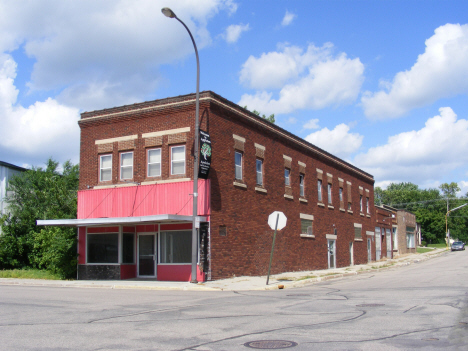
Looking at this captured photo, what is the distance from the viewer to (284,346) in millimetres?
7121

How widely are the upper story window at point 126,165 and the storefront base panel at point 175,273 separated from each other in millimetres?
4717

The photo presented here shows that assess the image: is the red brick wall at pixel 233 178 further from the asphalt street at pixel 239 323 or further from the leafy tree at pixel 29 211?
the asphalt street at pixel 239 323

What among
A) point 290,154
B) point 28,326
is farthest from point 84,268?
point 28,326

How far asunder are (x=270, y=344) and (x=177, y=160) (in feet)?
51.8

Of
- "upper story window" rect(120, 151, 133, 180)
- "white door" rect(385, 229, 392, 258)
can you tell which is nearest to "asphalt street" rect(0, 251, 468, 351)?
"upper story window" rect(120, 151, 133, 180)

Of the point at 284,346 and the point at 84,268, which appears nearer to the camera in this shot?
the point at 284,346

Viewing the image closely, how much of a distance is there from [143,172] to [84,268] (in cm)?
561

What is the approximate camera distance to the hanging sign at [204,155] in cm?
2051

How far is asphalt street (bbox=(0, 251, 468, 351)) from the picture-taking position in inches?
289

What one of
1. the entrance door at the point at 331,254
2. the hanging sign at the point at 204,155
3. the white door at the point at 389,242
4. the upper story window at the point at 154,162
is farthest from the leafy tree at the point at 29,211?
the white door at the point at 389,242

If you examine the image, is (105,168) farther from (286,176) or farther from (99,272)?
(286,176)

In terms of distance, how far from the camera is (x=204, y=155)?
67.7 ft

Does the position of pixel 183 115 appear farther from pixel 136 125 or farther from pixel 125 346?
pixel 125 346

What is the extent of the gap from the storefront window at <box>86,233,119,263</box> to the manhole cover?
1697 centimetres
